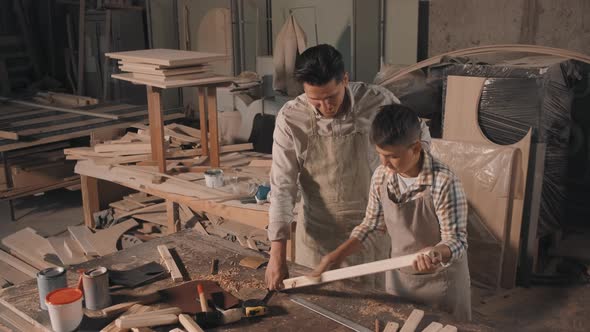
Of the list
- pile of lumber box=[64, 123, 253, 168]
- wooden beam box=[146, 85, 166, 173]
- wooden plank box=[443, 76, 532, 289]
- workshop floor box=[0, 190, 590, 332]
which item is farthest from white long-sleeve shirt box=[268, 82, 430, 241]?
pile of lumber box=[64, 123, 253, 168]

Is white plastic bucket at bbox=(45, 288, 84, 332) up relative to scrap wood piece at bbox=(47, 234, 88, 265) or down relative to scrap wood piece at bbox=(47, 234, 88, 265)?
up

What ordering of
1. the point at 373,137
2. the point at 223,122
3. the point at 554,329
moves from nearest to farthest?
the point at 373,137
the point at 554,329
the point at 223,122

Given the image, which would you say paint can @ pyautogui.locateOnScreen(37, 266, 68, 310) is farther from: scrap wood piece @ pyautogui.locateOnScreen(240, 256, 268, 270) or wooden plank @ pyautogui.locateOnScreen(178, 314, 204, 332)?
scrap wood piece @ pyautogui.locateOnScreen(240, 256, 268, 270)

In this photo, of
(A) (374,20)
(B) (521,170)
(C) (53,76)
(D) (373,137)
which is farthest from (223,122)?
(C) (53,76)

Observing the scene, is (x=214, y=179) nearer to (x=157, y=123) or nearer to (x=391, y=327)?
(x=157, y=123)

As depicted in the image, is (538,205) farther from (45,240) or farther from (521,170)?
(45,240)

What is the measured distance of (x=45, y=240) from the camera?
445cm

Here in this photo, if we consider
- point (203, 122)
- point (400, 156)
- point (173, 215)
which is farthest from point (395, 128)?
point (203, 122)

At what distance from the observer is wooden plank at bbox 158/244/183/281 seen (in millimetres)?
2162

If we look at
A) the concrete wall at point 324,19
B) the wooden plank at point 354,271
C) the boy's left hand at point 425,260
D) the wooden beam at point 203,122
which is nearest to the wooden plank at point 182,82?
the wooden beam at point 203,122

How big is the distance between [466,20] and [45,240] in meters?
3.78

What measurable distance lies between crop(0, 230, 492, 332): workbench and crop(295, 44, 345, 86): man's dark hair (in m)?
0.75

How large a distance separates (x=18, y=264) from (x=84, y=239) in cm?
48

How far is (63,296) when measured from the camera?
1818 millimetres
